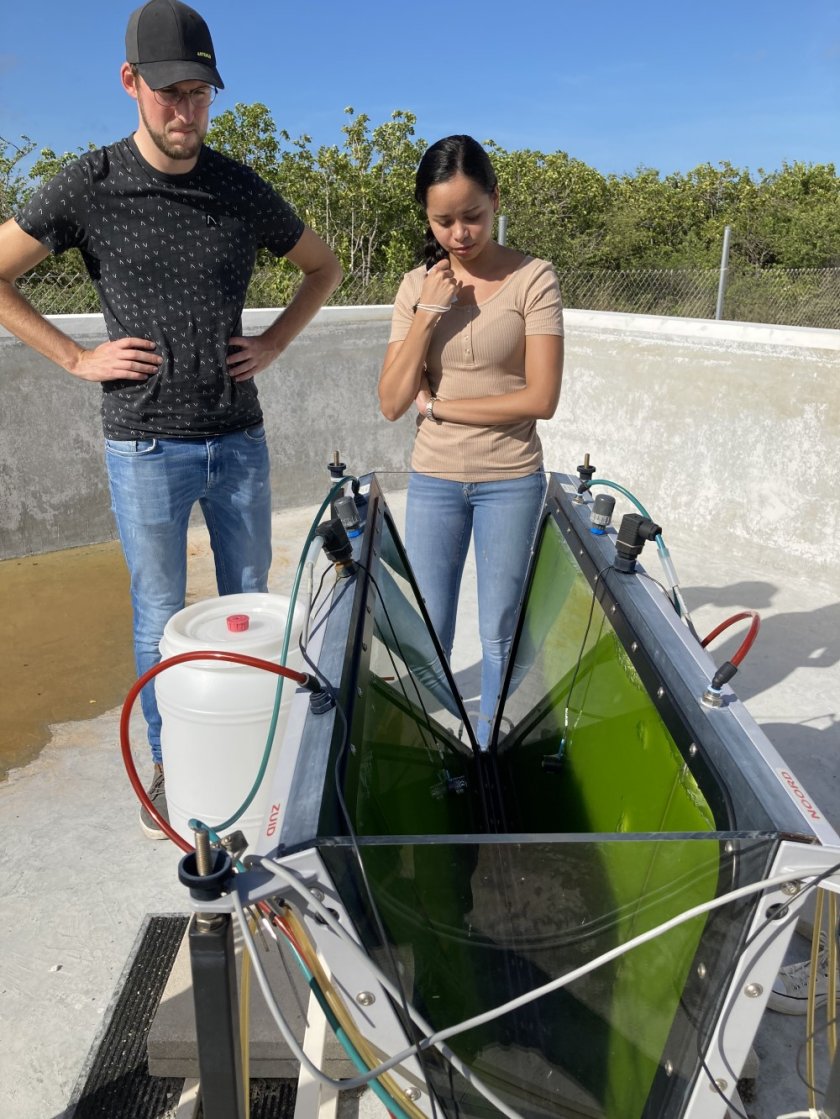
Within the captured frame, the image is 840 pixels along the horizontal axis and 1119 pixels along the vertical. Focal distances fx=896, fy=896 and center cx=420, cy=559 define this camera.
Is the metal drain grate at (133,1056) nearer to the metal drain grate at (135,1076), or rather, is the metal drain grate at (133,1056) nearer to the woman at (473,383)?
A: the metal drain grate at (135,1076)

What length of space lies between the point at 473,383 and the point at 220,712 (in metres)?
1.09

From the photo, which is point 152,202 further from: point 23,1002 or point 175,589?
point 23,1002

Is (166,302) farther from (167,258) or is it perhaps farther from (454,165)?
(454,165)

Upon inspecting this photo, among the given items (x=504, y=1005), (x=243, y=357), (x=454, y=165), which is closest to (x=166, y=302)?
(x=243, y=357)

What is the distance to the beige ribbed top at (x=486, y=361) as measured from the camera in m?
2.35

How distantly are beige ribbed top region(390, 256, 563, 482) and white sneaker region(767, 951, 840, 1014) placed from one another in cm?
140

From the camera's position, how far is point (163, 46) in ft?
6.75

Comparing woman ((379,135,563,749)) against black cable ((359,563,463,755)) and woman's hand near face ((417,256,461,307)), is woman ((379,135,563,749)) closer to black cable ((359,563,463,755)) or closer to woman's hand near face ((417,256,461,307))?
woman's hand near face ((417,256,461,307))

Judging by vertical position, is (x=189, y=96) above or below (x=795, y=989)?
above

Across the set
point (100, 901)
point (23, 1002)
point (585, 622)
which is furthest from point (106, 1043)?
point (585, 622)

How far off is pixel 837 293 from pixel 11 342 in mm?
8859

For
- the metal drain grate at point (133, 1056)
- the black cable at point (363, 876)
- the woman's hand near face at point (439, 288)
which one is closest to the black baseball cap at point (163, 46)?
the woman's hand near face at point (439, 288)

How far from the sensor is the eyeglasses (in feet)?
6.86

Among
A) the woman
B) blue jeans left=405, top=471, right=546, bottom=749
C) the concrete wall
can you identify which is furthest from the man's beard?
the concrete wall
